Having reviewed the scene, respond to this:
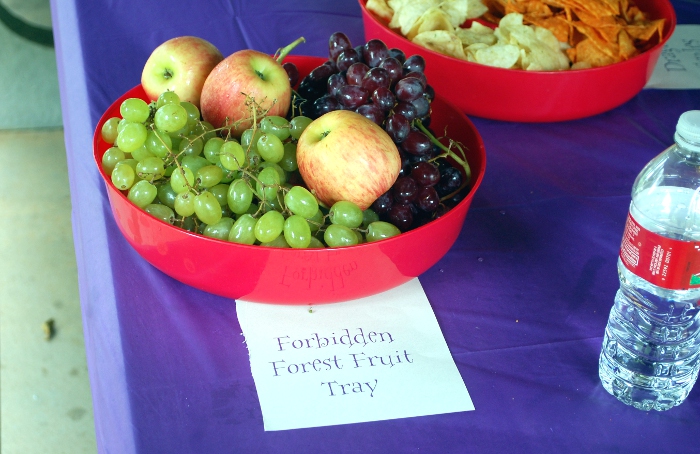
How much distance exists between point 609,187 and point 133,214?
27.9 inches

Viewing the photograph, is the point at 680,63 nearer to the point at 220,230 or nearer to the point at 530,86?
the point at 530,86

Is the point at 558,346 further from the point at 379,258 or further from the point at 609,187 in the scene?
the point at 609,187

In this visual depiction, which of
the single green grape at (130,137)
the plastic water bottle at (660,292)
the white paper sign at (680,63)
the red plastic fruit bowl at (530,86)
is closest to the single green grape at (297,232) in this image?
the single green grape at (130,137)

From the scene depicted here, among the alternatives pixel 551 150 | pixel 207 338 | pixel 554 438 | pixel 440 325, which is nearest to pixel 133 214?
pixel 207 338

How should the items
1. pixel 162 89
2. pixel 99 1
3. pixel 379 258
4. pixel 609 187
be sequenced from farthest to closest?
pixel 99 1
pixel 609 187
pixel 162 89
pixel 379 258

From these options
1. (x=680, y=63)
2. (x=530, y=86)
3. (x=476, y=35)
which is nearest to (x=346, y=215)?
(x=530, y=86)

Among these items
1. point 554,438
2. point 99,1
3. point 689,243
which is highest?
point 689,243

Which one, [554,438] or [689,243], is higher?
[689,243]

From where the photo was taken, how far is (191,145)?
808 millimetres

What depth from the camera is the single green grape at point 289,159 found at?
85cm

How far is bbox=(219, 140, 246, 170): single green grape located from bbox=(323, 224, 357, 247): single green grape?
0.41 feet

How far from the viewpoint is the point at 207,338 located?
75 centimetres

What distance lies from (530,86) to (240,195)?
1.80 ft

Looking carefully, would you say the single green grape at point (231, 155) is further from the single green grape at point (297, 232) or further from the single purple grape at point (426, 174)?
the single purple grape at point (426, 174)
